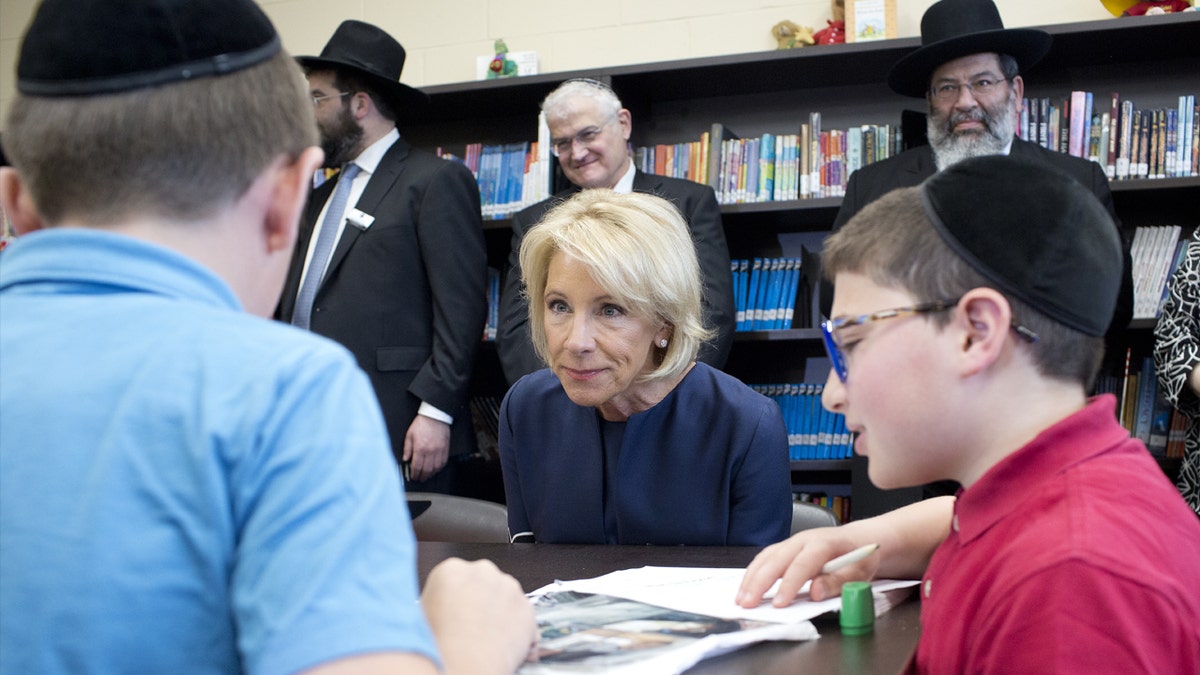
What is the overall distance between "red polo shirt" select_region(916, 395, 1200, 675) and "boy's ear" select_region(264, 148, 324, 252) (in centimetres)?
62

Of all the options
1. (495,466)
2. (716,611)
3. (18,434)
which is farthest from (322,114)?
(18,434)

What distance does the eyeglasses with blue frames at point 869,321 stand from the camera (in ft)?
3.36

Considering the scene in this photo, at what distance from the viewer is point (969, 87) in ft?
11.0

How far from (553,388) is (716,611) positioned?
106 cm

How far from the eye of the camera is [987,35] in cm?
324

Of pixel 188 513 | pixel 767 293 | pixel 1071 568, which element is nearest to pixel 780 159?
pixel 767 293

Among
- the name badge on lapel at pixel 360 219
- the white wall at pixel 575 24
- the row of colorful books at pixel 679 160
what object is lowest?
the name badge on lapel at pixel 360 219

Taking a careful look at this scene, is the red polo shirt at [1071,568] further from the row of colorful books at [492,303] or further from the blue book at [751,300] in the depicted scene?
the row of colorful books at [492,303]

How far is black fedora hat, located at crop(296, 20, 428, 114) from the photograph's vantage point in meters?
3.64

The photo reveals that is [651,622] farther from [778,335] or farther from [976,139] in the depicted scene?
[778,335]

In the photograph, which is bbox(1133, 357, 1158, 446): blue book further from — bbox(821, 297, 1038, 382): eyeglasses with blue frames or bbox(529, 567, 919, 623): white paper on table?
bbox(821, 297, 1038, 382): eyeglasses with blue frames

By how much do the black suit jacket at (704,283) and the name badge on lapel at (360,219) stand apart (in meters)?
0.46

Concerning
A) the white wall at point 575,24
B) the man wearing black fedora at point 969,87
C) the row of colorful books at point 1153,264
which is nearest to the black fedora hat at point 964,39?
the man wearing black fedora at point 969,87

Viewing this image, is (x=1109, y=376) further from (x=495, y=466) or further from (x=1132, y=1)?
(x=495, y=466)
